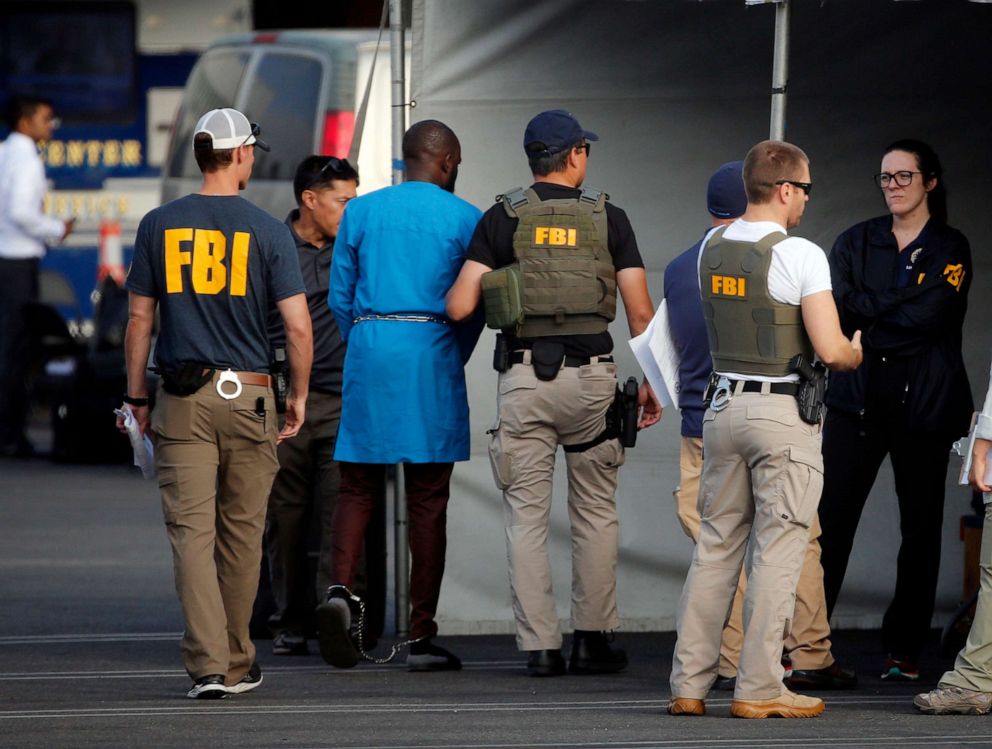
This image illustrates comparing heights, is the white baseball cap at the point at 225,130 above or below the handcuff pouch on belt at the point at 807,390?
above

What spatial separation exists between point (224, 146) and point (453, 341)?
47.3 inches

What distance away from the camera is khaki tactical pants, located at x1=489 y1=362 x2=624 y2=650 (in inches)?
291

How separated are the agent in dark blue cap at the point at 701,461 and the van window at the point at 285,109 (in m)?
6.46

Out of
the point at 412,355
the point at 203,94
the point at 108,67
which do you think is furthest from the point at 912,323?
the point at 108,67

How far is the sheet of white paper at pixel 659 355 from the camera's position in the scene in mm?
7074

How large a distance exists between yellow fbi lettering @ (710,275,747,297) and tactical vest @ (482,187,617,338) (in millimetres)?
914

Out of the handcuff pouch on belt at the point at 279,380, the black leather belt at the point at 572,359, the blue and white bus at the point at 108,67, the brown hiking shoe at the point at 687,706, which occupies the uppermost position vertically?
the blue and white bus at the point at 108,67

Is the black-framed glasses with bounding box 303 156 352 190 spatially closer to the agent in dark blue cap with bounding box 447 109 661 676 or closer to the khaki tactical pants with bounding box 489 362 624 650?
the agent in dark blue cap with bounding box 447 109 661 676

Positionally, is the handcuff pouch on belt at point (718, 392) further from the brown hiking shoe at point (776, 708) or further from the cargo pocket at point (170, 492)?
the cargo pocket at point (170, 492)

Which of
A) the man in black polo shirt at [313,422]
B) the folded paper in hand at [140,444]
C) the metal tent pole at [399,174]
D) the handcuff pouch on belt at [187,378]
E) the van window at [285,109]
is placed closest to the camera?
the handcuff pouch on belt at [187,378]

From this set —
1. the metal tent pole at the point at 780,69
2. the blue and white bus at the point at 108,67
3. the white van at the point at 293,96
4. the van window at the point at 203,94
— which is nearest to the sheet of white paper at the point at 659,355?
the metal tent pole at the point at 780,69

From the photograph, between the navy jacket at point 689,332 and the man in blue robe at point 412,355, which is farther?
the man in blue robe at point 412,355

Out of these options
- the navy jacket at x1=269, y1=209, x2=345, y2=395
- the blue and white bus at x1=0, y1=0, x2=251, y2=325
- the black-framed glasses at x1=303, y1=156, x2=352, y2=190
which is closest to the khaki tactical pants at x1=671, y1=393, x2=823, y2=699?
the navy jacket at x1=269, y1=209, x2=345, y2=395

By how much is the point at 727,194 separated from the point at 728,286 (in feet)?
2.53
